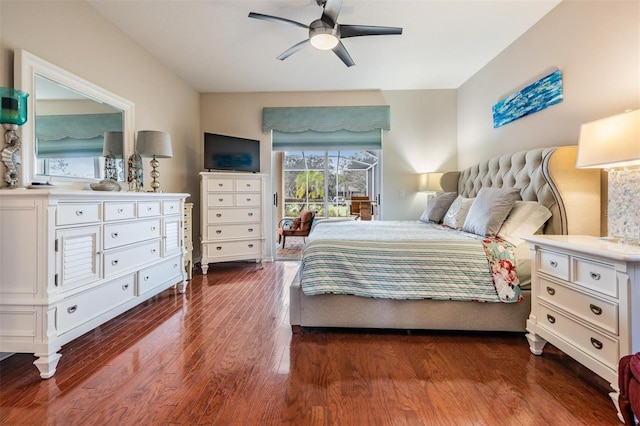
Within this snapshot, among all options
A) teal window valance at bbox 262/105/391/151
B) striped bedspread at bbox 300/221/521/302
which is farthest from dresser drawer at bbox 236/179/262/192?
striped bedspread at bbox 300/221/521/302

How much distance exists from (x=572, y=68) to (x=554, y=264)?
1.71 meters

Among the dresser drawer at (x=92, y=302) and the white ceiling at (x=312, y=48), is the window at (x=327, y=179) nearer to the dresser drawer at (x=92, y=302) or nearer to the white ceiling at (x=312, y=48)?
the white ceiling at (x=312, y=48)

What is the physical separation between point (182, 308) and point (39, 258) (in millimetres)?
1247

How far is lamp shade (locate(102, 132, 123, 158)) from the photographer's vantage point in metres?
2.59

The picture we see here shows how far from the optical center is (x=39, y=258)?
1.57m

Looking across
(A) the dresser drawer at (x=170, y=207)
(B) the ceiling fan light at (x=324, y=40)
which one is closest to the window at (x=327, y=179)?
(B) the ceiling fan light at (x=324, y=40)

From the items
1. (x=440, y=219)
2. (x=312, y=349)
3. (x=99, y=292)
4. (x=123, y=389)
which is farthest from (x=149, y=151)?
(x=440, y=219)

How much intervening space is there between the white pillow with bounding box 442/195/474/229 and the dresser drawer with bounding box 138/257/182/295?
9.20 feet

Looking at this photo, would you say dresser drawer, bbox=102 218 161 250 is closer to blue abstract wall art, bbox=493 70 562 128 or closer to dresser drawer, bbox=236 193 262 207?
dresser drawer, bbox=236 193 262 207

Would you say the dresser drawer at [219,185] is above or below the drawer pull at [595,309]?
above

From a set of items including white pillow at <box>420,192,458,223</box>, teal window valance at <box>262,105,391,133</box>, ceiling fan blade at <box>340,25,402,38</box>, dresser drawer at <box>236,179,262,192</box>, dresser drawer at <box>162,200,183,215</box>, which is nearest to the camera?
ceiling fan blade at <box>340,25,402,38</box>

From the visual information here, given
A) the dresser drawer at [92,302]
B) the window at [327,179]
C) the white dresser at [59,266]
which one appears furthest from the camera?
the window at [327,179]

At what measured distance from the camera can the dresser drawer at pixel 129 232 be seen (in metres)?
2.04

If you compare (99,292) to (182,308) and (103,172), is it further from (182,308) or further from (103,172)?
(103,172)
